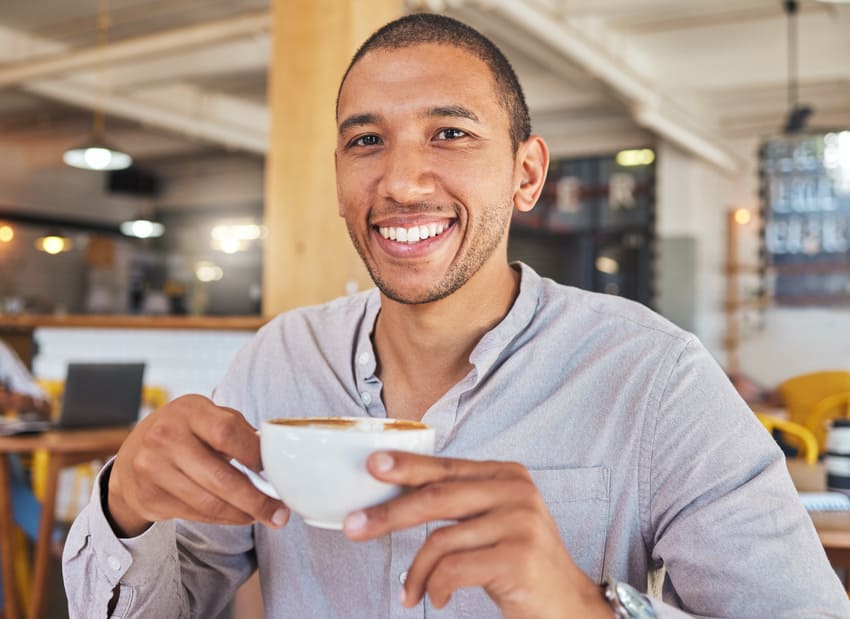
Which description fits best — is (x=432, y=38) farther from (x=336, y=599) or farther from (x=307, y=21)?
(x=307, y=21)

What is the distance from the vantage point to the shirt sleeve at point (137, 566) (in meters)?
0.99

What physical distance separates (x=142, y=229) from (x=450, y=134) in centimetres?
1253

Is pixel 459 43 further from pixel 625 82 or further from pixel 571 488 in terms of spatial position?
pixel 625 82

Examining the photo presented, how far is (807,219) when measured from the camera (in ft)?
32.7

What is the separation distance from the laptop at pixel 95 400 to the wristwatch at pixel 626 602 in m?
2.97

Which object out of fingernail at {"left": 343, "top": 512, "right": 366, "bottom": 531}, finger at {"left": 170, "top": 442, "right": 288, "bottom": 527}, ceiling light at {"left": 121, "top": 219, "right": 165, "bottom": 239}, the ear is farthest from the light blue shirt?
ceiling light at {"left": 121, "top": 219, "right": 165, "bottom": 239}

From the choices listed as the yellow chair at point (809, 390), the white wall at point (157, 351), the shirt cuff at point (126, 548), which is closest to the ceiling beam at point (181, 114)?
the white wall at point (157, 351)

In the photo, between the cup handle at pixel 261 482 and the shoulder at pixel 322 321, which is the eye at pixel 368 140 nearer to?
the shoulder at pixel 322 321

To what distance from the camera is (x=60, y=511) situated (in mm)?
5641

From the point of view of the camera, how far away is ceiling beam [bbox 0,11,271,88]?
657cm

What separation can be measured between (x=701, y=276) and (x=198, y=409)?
34.5 feet

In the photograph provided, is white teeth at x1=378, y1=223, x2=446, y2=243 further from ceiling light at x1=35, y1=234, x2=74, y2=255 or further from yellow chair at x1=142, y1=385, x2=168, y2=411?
ceiling light at x1=35, y1=234, x2=74, y2=255

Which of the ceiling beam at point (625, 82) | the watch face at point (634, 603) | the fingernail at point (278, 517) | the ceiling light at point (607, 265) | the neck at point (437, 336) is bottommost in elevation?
the watch face at point (634, 603)

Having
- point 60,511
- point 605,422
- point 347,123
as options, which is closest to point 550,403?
point 605,422
